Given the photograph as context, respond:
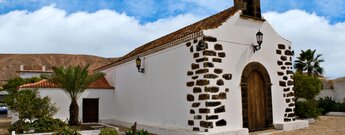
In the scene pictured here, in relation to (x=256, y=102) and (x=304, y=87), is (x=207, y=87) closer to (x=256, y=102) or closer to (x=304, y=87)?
(x=256, y=102)

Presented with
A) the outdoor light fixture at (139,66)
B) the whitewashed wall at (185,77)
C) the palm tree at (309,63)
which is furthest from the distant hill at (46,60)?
the whitewashed wall at (185,77)

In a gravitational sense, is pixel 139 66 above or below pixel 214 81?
above

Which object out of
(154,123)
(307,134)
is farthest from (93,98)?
(307,134)

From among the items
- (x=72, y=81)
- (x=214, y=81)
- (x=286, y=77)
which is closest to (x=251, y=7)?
(x=286, y=77)

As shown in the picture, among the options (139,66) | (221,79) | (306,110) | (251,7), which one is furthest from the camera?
(306,110)

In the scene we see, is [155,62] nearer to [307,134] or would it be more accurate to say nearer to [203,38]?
[203,38]

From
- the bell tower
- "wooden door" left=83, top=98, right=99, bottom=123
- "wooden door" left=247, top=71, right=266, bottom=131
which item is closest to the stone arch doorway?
"wooden door" left=247, top=71, right=266, bottom=131

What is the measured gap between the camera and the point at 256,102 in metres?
11.1

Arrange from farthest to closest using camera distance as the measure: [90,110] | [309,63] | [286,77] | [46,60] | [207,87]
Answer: [46,60] → [309,63] → [90,110] → [286,77] → [207,87]

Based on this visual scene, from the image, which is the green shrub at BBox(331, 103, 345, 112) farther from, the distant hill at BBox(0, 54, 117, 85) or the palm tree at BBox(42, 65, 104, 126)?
the distant hill at BBox(0, 54, 117, 85)

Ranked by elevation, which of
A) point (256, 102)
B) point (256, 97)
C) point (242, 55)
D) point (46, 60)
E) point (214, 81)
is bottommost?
point (256, 102)

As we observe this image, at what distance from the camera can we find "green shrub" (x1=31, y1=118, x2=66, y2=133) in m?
13.1

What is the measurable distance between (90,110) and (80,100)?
83cm

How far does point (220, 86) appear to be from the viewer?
989 cm
